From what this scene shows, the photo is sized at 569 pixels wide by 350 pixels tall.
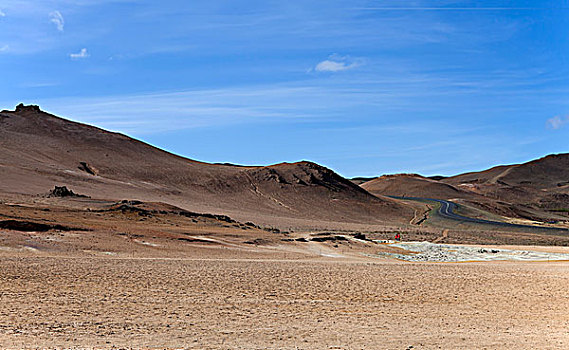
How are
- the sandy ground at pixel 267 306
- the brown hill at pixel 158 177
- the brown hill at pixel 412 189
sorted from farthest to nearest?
1. the brown hill at pixel 412 189
2. the brown hill at pixel 158 177
3. the sandy ground at pixel 267 306

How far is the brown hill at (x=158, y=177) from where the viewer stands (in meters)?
57.7

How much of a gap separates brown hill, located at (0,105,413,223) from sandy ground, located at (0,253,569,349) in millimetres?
33402

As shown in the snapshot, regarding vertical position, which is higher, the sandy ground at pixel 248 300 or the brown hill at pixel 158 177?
the brown hill at pixel 158 177

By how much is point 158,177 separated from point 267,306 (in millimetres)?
59281

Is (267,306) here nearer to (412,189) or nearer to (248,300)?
(248,300)

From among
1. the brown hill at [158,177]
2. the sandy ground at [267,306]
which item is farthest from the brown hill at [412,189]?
the sandy ground at [267,306]

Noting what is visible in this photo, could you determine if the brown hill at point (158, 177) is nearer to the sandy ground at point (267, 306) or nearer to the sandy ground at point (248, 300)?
the sandy ground at point (248, 300)

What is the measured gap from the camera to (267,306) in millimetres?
13430

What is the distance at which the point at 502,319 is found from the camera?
12812 mm

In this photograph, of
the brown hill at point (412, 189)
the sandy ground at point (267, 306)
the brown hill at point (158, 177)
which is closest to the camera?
the sandy ground at point (267, 306)

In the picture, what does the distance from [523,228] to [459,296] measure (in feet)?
132

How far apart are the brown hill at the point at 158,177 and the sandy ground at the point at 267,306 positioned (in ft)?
110

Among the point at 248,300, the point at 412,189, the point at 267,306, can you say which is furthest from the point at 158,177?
the point at 412,189

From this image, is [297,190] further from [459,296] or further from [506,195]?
[506,195]
